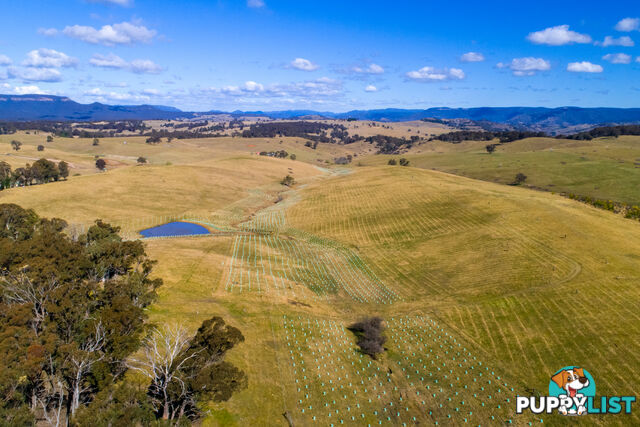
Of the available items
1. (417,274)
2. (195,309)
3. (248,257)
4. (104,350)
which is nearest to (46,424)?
(104,350)

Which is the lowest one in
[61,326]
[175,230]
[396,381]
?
[396,381]

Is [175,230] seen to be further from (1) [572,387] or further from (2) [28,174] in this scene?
(1) [572,387]

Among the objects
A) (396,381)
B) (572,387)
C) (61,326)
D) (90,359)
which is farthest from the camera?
(396,381)

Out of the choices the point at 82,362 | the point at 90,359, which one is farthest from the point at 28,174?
the point at 82,362

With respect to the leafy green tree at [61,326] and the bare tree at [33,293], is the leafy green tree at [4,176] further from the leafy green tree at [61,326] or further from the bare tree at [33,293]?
the bare tree at [33,293]

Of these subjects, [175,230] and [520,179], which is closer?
[175,230]

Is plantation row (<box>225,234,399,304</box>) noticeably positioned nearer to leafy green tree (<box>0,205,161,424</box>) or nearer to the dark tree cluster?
the dark tree cluster

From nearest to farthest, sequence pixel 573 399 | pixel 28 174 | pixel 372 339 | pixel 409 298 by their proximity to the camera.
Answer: pixel 573 399
pixel 372 339
pixel 409 298
pixel 28 174
